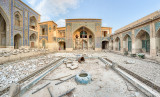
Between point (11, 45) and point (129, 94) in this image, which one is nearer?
point (129, 94)

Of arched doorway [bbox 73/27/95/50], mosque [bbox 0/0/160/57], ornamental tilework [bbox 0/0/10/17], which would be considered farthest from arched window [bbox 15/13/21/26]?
arched doorway [bbox 73/27/95/50]

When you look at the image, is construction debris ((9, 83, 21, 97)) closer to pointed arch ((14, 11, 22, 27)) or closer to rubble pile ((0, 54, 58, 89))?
rubble pile ((0, 54, 58, 89))

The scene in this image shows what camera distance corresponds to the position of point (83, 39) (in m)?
19.8

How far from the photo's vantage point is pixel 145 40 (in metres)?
8.84

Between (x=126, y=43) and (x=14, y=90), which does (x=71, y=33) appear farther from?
(x=14, y=90)

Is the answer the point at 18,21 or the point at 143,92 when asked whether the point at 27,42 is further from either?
the point at 143,92

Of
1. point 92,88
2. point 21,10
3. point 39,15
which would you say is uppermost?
point 39,15

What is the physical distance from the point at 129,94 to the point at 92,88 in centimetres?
118

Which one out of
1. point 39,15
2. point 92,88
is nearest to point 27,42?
point 39,15

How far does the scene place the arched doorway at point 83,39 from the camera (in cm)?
1956

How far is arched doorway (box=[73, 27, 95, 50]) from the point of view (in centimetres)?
Answer: 1956

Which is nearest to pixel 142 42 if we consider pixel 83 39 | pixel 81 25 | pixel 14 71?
pixel 81 25

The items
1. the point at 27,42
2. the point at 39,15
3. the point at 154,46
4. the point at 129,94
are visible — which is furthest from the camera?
the point at 39,15

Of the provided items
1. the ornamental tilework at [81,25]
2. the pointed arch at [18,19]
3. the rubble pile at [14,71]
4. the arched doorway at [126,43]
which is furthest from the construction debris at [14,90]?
the ornamental tilework at [81,25]
